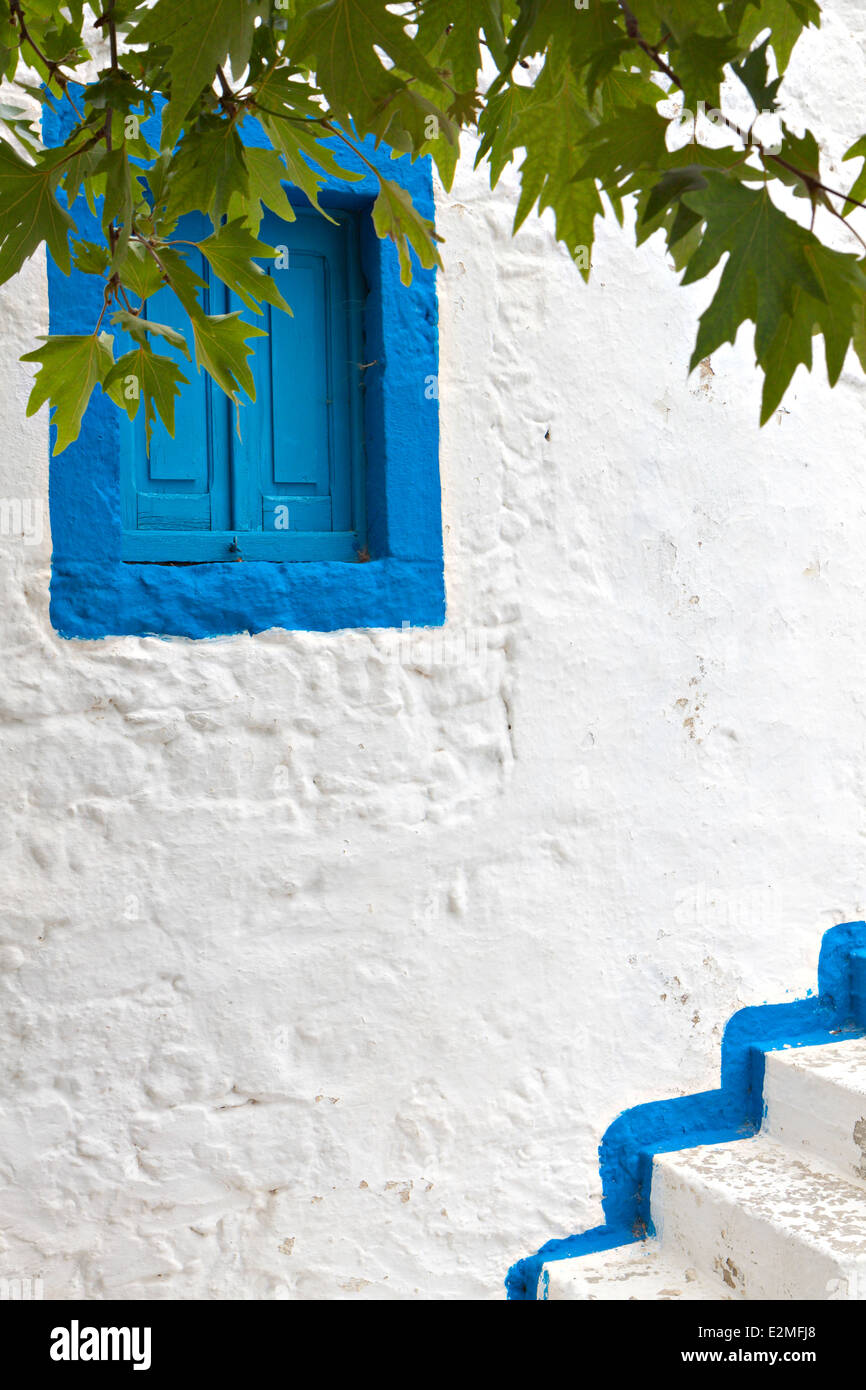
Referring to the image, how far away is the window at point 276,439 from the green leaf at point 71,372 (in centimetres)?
94

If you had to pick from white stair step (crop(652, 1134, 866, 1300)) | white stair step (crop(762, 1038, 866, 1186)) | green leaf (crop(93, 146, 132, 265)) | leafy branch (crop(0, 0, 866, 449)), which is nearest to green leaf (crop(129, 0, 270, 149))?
leafy branch (crop(0, 0, 866, 449))

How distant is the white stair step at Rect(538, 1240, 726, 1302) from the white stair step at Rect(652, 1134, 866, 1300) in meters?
0.03

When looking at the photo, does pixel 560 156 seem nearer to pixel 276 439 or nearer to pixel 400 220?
pixel 400 220

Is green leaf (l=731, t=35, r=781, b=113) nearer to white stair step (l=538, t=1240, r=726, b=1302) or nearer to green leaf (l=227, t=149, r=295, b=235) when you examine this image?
green leaf (l=227, t=149, r=295, b=235)

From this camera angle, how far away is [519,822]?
2.83 m

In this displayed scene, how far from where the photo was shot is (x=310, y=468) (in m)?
2.75

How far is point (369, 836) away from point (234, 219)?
1389mm

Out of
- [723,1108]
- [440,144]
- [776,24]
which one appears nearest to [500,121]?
[440,144]

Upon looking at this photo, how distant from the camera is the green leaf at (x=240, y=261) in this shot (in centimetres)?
164

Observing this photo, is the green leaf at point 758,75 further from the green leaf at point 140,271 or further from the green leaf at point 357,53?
the green leaf at point 140,271

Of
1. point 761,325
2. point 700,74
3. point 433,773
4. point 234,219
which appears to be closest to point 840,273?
point 761,325

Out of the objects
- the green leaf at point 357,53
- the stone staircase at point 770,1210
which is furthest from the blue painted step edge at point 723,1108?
the green leaf at point 357,53

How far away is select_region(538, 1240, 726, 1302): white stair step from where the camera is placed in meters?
2.62

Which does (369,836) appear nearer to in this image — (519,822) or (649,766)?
(519,822)
